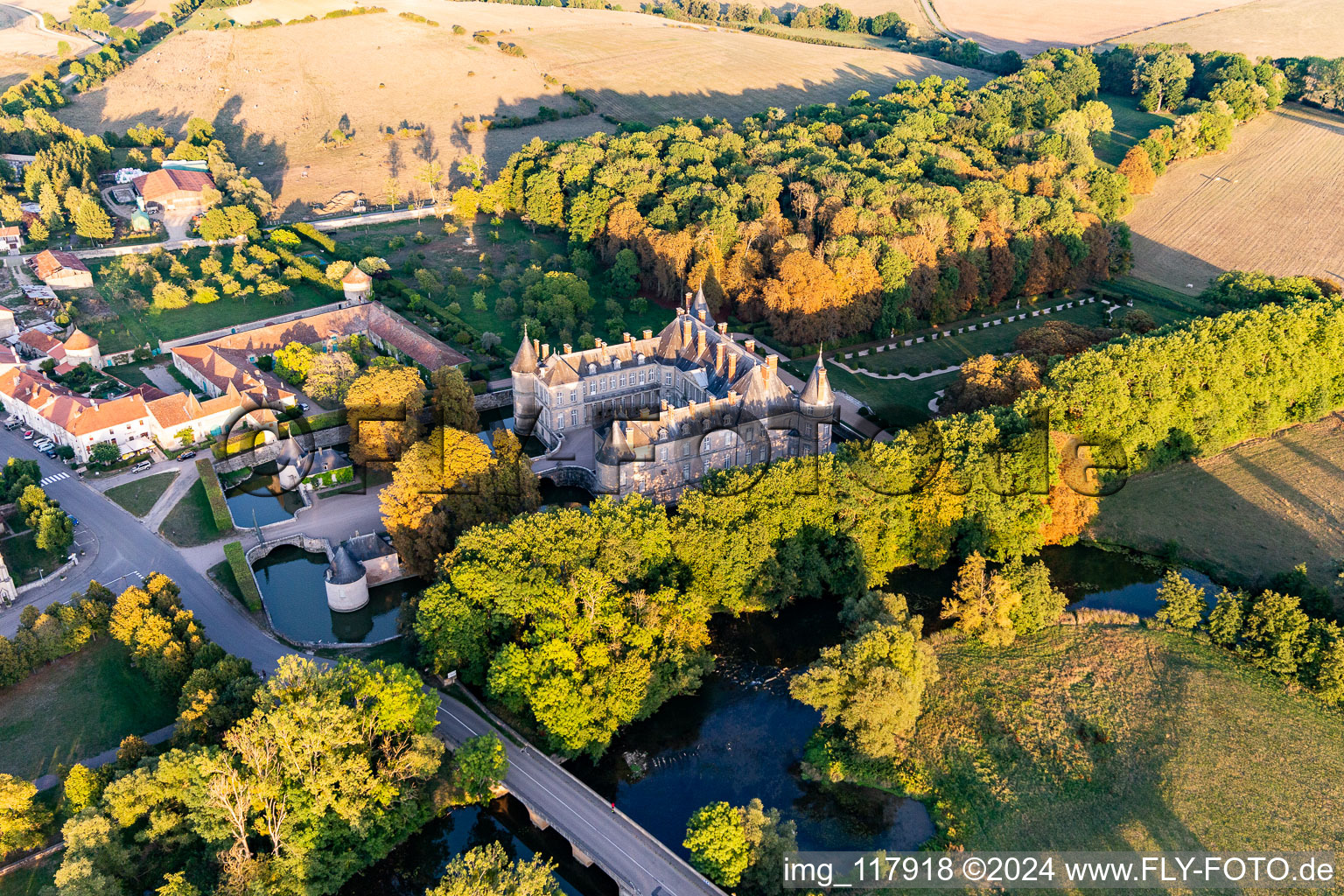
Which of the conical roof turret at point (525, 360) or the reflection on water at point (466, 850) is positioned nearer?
the reflection on water at point (466, 850)

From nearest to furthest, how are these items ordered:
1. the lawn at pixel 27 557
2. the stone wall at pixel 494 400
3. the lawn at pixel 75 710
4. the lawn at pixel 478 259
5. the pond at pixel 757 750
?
1. the pond at pixel 757 750
2. the lawn at pixel 75 710
3. the lawn at pixel 27 557
4. the stone wall at pixel 494 400
5. the lawn at pixel 478 259

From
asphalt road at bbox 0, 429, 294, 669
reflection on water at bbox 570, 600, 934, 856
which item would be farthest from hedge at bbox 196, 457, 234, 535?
reflection on water at bbox 570, 600, 934, 856

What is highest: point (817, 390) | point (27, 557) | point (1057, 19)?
point (1057, 19)

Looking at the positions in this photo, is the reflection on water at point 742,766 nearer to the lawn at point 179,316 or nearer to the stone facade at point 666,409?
the stone facade at point 666,409

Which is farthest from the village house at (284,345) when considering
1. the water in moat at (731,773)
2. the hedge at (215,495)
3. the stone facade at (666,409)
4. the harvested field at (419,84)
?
the water in moat at (731,773)

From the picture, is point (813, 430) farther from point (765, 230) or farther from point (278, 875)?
point (278, 875)

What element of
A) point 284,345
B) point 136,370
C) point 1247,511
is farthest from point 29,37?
point 1247,511

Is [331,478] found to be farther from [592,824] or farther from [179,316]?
[179,316]

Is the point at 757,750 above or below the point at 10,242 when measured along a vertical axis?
below
